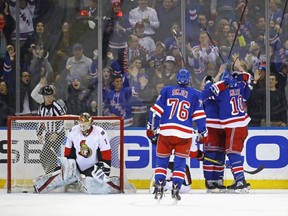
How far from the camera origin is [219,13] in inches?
509

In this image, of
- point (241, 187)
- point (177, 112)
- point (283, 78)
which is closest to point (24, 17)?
point (283, 78)

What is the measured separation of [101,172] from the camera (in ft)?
36.1

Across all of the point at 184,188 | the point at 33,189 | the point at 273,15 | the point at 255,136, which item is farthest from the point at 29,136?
the point at 273,15

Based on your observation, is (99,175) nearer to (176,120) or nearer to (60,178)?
(60,178)

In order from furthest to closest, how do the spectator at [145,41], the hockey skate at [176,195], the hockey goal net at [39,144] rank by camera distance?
the spectator at [145,41], the hockey goal net at [39,144], the hockey skate at [176,195]

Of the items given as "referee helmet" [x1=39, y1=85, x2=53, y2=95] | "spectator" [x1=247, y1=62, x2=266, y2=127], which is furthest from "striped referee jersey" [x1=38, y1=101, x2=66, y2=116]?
"spectator" [x1=247, y1=62, x2=266, y2=127]

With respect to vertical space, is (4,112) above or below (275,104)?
below

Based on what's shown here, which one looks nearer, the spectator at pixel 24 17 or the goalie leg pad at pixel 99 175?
the goalie leg pad at pixel 99 175

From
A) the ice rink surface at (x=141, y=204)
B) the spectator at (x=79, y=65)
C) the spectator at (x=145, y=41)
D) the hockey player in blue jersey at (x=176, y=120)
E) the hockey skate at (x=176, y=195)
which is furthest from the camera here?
the spectator at (x=145, y=41)

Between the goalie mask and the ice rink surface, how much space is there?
0.71 m

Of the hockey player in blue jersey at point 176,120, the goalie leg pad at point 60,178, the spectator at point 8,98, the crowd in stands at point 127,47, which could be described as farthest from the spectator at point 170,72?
the hockey player in blue jersey at point 176,120

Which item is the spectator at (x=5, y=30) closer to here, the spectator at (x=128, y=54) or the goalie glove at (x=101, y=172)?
the spectator at (x=128, y=54)

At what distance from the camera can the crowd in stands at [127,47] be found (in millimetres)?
12766

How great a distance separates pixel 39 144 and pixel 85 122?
2.51 feet
